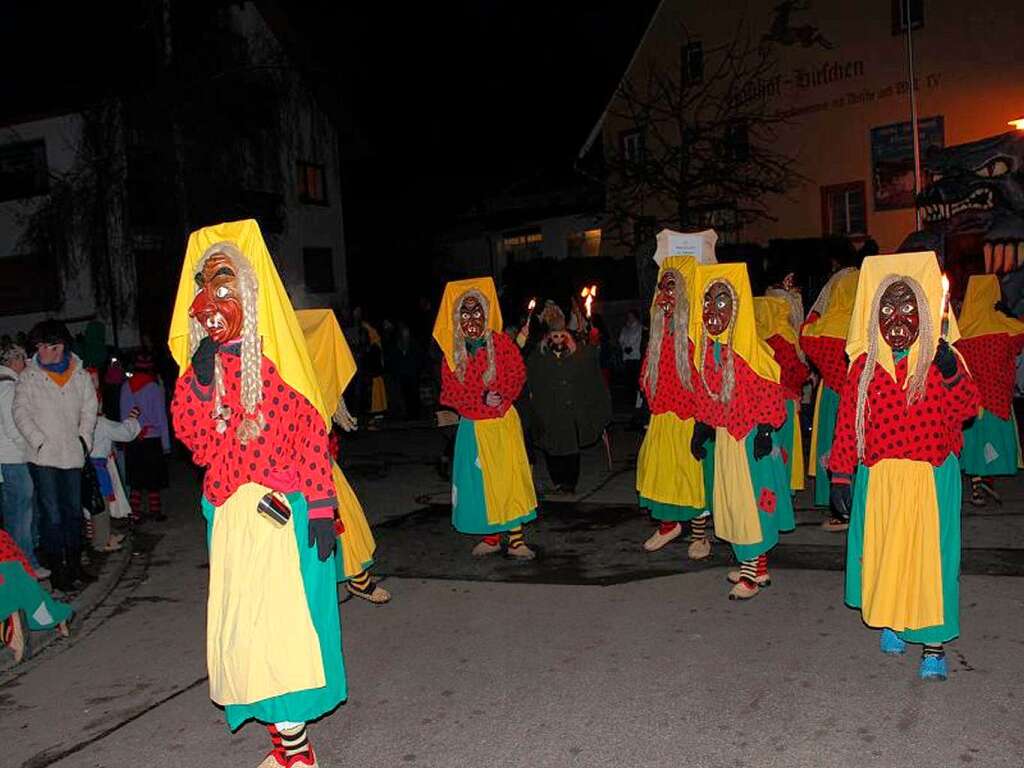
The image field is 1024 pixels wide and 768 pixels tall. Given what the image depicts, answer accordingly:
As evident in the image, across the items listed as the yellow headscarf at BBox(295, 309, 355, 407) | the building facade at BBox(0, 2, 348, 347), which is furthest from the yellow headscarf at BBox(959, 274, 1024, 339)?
the building facade at BBox(0, 2, 348, 347)

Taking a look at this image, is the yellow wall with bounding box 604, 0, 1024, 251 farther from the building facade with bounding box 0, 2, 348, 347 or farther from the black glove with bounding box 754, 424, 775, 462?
the black glove with bounding box 754, 424, 775, 462

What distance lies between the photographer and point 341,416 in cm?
707

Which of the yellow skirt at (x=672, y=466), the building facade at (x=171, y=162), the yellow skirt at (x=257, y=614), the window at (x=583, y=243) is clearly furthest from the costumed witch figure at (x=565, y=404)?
the window at (x=583, y=243)

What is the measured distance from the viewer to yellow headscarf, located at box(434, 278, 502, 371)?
8.05m

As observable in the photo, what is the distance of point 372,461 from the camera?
14.2 metres

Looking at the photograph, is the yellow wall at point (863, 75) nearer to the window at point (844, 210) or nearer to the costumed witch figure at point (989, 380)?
the window at point (844, 210)

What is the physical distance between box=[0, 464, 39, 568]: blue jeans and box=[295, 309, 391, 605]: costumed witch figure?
2.57 metres

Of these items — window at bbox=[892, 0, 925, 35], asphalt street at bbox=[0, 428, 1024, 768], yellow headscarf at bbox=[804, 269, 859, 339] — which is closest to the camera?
asphalt street at bbox=[0, 428, 1024, 768]

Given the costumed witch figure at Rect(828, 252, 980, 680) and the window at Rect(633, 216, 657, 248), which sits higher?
the window at Rect(633, 216, 657, 248)

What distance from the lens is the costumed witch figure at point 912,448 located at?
5.09m

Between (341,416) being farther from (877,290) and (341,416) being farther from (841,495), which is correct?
(877,290)

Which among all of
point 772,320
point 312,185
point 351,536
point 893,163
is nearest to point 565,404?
point 772,320

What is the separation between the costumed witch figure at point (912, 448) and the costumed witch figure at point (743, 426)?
1301 millimetres

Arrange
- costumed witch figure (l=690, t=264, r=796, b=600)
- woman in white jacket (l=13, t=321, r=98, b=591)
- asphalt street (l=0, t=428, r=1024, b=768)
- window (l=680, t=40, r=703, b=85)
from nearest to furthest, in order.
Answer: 1. asphalt street (l=0, t=428, r=1024, b=768)
2. costumed witch figure (l=690, t=264, r=796, b=600)
3. woman in white jacket (l=13, t=321, r=98, b=591)
4. window (l=680, t=40, r=703, b=85)
